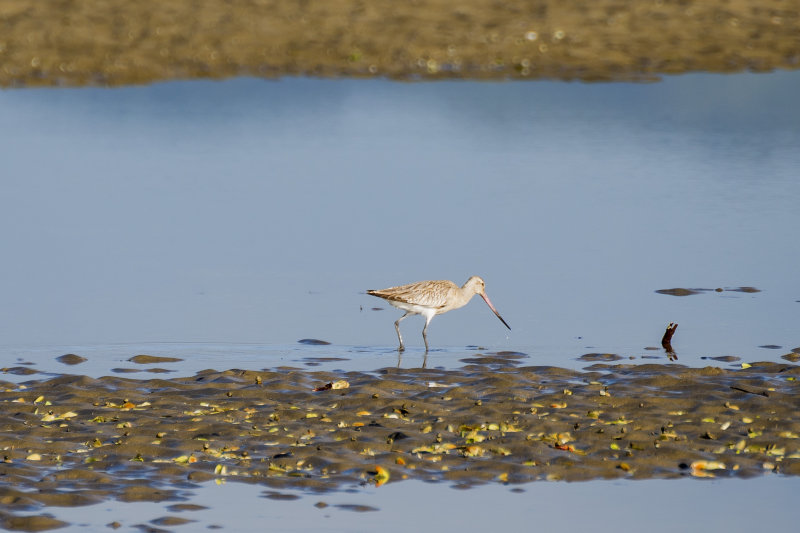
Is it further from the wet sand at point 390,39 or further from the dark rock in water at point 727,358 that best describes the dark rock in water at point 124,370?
the wet sand at point 390,39

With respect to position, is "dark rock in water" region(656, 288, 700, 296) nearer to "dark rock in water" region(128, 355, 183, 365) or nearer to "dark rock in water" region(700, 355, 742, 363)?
"dark rock in water" region(700, 355, 742, 363)

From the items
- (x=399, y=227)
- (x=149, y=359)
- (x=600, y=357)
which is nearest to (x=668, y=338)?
(x=600, y=357)

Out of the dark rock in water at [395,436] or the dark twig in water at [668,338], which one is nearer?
the dark rock in water at [395,436]

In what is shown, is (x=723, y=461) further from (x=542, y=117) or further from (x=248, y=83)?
(x=248, y=83)

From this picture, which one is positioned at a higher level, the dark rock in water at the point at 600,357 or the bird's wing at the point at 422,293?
the bird's wing at the point at 422,293

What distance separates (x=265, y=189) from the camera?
2870 centimetres

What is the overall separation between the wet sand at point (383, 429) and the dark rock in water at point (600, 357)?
42 cm

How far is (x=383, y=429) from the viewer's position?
1361 cm

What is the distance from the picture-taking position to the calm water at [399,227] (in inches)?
675

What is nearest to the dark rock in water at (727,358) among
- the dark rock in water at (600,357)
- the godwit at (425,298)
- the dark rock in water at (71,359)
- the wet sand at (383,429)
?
the wet sand at (383,429)

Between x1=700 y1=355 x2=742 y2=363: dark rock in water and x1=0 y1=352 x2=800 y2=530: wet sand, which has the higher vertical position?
x1=700 y1=355 x2=742 y2=363: dark rock in water

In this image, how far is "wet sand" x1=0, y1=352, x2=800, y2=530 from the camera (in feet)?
40.9


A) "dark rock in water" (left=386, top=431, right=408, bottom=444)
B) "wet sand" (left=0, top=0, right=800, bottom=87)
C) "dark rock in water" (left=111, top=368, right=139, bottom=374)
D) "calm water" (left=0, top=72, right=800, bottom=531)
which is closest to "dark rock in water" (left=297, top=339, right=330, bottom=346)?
"calm water" (left=0, top=72, right=800, bottom=531)

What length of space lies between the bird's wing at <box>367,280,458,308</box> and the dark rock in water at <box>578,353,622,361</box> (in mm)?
2245
